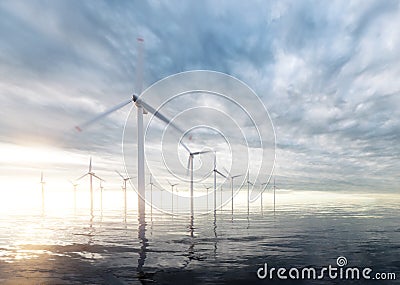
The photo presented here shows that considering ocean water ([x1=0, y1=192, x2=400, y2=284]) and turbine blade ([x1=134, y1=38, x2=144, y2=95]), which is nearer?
ocean water ([x1=0, y1=192, x2=400, y2=284])

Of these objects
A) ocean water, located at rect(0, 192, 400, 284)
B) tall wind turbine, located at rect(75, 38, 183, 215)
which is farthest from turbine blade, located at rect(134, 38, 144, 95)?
ocean water, located at rect(0, 192, 400, 284)

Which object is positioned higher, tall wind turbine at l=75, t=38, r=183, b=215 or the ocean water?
tall wind turbine at l=75, t=38, r=183, b=215

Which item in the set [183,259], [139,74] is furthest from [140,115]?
[183,259]

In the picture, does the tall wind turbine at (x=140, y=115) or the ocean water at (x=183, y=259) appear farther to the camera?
the tall wind turbine at (x=140, y=115)

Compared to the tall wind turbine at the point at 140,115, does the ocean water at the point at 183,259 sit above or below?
below

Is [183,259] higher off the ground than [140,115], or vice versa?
[140,115]

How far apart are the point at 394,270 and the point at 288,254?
16789 millimetres

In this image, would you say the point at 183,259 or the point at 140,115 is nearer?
the point at 183,259

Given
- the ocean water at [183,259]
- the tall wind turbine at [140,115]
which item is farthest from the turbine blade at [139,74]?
the ocean water at [183,259]

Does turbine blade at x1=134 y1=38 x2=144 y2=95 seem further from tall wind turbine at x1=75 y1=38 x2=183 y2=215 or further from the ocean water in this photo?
the ocean water

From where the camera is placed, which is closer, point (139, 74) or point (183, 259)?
point (183, 259)

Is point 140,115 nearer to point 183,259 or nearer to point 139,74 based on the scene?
point 139,74

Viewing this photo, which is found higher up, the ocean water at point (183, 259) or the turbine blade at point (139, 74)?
the turbine blade at point (139, 74)

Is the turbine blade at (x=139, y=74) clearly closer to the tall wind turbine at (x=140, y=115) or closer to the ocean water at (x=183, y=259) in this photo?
the tall wind turbine at (x=140, y=115)
